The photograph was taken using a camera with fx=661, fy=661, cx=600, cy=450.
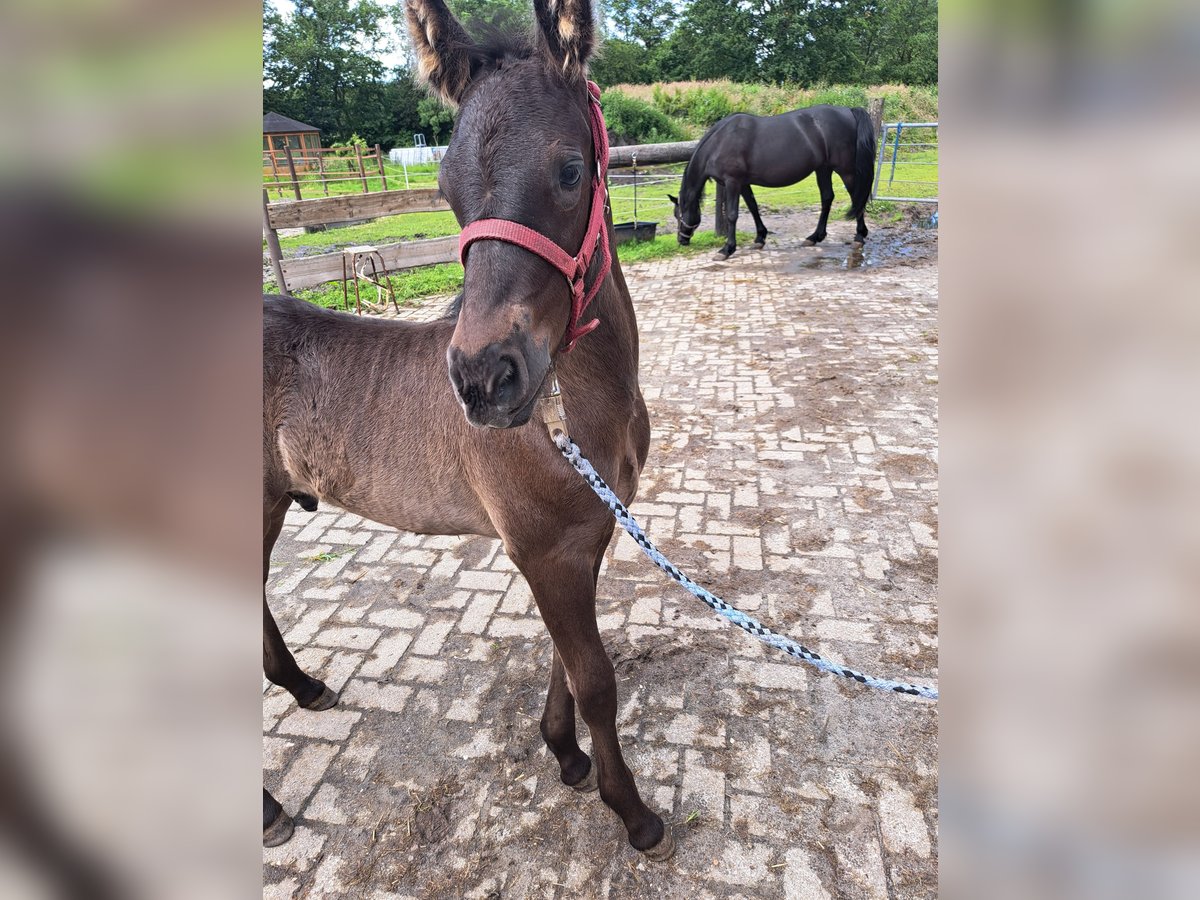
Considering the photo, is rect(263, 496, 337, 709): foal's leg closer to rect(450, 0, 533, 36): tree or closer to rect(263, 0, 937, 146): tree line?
rect(450, 0, 533, 36): tree

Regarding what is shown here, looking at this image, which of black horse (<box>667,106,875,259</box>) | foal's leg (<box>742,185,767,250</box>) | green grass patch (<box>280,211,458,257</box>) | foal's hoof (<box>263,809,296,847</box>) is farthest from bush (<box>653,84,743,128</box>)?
foal's hoof (<box>263,809,296,847</box>)

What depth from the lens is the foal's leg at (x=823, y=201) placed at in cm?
1143

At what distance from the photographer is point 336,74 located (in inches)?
1388

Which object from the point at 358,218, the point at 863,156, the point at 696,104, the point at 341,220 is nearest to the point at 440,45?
the point at 341,220

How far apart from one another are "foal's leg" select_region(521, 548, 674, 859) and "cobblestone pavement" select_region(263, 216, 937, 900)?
122 mm

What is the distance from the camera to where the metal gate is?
1432 centimetres

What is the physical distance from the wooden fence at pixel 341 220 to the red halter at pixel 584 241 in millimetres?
7707

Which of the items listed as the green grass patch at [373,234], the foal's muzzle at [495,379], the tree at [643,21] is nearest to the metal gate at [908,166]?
the green grass patch at [373,234]

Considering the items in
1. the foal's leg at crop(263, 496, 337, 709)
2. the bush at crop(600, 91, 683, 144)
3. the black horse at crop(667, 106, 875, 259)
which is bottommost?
the foal's leg at crop(263, 496, 337, 709)

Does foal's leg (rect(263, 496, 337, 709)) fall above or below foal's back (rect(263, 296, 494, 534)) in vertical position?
below

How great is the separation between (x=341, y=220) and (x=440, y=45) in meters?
10.4
